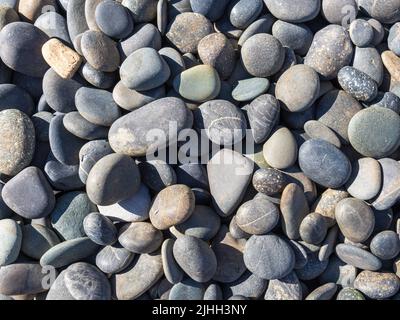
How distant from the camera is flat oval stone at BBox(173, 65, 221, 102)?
73.1 inches

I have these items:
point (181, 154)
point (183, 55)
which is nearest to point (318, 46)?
point (183, 55)

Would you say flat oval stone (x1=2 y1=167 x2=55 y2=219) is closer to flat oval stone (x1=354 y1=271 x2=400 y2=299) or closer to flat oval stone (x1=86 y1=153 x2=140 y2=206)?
flat oval stone (x1=86 y1=153 x2=140 y2=206)

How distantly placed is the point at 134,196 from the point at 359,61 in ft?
3.84

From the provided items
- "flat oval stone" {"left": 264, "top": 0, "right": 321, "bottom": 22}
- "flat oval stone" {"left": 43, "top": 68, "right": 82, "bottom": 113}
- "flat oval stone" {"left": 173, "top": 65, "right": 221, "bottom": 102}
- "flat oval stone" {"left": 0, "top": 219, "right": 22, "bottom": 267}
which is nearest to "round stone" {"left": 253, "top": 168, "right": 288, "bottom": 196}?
"flat oval stone" {"left": 173, "top": 65, "right": 221, "bottom": 102}

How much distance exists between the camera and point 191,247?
1687 mm

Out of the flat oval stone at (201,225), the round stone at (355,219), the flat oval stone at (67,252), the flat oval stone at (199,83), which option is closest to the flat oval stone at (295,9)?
the flat oval stone at (199,83)

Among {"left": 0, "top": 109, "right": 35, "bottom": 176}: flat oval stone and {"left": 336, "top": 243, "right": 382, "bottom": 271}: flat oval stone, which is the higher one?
{"left": 0, "top": 109, "right": 35, "bottom": 176}: flat oval stone

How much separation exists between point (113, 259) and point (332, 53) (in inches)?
51.7

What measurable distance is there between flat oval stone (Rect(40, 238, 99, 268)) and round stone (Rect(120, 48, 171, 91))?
69cm

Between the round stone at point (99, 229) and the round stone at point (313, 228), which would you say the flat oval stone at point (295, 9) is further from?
the round stone at point (99, 229)

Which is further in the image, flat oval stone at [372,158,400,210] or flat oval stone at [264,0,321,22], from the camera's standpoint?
flat oval stone at [264,0,321,22]

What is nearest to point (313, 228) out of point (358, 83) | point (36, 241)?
point (358, 83)

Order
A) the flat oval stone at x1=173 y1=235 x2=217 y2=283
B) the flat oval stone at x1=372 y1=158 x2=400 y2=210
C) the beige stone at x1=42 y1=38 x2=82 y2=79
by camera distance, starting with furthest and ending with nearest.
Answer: the beige stone at x1=42 y1=38 x2=82 y2=79 < the flat oval stone at x1=372 y1=158 x2=400 y2=210 < the flat oval stone at x1=173 y1=235 x2=217 y2=283

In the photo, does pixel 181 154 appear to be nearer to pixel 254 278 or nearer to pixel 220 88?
pixel 220 88
